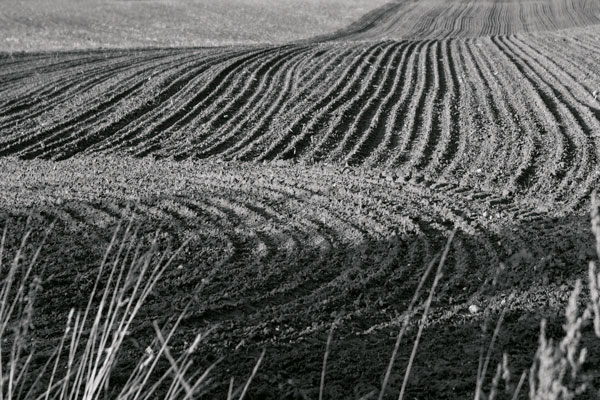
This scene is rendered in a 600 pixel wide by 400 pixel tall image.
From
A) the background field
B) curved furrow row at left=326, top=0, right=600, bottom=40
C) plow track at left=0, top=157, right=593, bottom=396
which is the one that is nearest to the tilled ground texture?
plow track at left=0, top=157, right=593, bottom=396

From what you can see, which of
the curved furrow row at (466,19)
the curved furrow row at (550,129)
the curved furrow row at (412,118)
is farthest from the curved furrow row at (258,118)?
the curved furrow row at (466,19)

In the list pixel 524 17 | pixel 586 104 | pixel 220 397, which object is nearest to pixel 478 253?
pixel 220 397

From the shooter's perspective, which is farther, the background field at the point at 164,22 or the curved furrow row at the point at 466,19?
the curved furrow row at the point at 466,19

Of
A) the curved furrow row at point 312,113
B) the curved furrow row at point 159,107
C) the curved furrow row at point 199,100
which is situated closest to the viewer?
the curved furrow row at point 312,113

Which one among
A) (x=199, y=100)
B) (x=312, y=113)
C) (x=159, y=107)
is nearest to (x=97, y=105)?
(x=159, y=107)

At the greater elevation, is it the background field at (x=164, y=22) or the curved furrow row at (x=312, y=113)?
the background field at (x=164, y=22)

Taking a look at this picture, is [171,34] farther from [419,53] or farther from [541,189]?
[541,189]

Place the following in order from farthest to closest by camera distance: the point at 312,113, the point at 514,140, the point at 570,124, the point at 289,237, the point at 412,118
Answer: the point at 312,113, the point at 412,118, the point at 570,124, the point at 514,140, the point at 289,237

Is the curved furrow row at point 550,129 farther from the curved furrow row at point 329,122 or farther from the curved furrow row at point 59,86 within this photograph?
the curved furrow row at point 59,86

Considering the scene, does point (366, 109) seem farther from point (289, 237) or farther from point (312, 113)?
point (289, 237)
